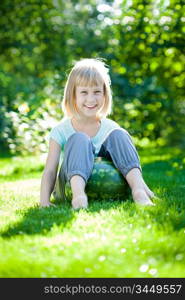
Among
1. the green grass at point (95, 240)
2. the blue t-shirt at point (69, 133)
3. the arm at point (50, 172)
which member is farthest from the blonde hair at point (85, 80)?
the green grass at point (95, 240)

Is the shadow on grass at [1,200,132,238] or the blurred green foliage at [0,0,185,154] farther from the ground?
the blurred green foliage at [0,0,185,154]

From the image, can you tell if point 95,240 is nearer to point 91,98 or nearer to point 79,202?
point 79,202

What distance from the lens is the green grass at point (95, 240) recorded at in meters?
2.42

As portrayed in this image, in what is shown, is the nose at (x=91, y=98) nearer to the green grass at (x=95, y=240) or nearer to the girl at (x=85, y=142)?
the girl at (x=85, y=142)

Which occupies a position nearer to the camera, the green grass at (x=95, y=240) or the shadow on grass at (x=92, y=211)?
the green grass at (x=95, y=240)

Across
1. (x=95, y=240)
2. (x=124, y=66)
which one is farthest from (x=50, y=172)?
(x=124, y=66)

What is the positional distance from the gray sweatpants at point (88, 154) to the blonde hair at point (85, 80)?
358 millimetres

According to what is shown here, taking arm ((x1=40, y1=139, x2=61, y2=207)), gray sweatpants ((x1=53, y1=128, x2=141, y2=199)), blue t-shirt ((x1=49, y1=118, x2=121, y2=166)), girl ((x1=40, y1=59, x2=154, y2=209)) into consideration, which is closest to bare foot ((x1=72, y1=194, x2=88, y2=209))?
girl ((x1=40, y1=59, x2=154, y2=209))

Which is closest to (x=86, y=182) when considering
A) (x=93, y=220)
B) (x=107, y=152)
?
(x=107, y=152)

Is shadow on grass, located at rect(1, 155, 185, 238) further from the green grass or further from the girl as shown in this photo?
the girl

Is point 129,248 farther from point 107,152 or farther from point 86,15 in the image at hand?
point 86,15

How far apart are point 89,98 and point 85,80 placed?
149mm

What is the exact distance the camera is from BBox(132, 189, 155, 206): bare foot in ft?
12.1

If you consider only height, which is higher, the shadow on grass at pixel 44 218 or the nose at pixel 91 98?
the nose at pixel 91 98
